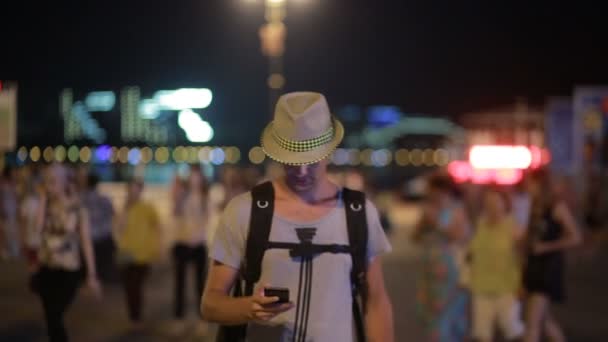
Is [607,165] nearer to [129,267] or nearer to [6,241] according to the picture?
[6,241]

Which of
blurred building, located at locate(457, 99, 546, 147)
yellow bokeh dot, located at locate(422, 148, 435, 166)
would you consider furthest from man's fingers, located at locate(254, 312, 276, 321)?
yellow bokeh dot, located at locate(422, 148, 435, 166)

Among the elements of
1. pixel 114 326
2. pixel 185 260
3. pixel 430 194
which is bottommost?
pixel 114 326

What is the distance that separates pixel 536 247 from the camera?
773 cm

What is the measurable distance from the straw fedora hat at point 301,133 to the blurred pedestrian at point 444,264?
4551mm

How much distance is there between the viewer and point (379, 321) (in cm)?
329

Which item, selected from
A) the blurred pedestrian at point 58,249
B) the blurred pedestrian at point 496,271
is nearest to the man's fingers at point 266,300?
the blurred pedestrian at point 58,249

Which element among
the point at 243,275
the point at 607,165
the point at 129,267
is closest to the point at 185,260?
the point at 129,267

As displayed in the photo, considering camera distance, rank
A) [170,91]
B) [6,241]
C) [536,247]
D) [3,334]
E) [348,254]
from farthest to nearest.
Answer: [6,241] → [170,91] → [3,334] → [536,247] → [348,254]

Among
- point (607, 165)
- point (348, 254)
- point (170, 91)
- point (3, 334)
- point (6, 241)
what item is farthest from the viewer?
point (607, 165)

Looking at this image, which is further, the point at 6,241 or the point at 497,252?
the point at 6,241

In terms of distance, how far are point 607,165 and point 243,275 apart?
82.8 ft

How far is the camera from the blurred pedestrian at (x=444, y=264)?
25.2 ft

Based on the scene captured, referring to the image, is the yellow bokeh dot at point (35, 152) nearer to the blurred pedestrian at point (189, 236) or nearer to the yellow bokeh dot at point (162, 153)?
the blurred pedestrian at point (189, 236)

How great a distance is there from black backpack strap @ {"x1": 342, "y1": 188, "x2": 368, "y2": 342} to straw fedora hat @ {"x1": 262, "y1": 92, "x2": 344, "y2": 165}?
0.63 ft
